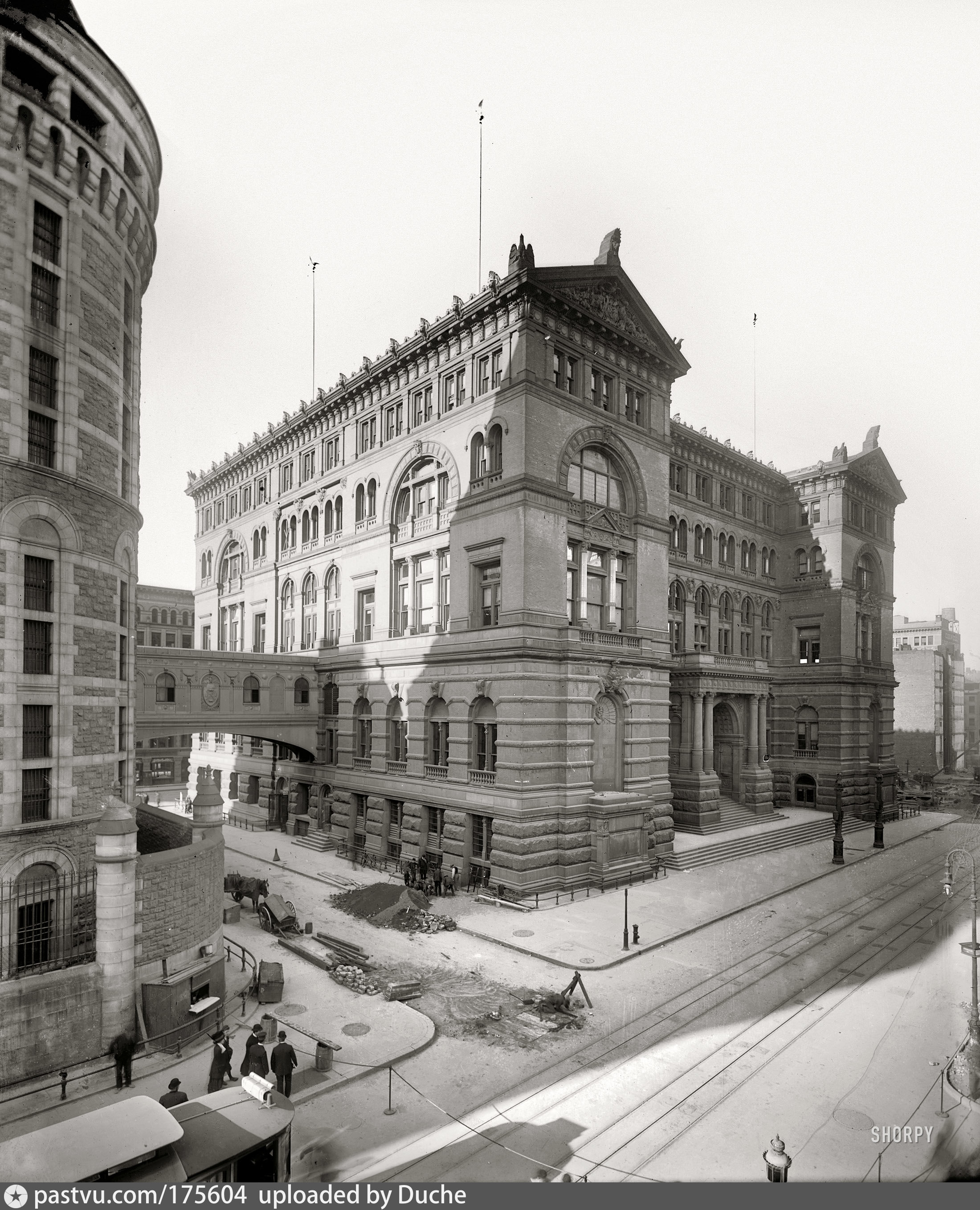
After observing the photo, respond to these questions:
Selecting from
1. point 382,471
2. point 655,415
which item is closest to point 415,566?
point 382,471

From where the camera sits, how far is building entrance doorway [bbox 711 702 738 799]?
41.9 metres

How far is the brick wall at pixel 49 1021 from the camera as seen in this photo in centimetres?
1319

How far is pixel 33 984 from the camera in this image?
528 inches

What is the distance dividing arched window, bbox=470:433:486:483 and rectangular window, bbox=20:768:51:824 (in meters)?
19.0

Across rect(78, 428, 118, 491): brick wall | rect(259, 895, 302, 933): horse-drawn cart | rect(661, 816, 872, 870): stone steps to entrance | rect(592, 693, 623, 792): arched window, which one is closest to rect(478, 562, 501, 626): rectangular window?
rect(592, 693, 623, 792): arched window

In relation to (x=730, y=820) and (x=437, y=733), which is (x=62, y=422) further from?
(x=730, y=820)

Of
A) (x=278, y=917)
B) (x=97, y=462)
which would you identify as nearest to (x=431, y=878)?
(x=278, y=917)

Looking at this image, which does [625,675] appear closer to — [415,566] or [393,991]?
[415,566]

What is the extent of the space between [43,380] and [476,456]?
16.8 m

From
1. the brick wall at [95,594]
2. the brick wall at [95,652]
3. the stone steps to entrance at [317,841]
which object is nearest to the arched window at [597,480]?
the brick wall at [95,594]

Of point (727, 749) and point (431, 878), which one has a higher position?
point (727, 749)

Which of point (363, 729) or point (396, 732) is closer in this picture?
point (396, 732)

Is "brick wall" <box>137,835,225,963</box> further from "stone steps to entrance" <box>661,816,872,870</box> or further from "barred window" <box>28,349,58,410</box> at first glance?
"stone steps to entrance" <box>661,816,872,870</box>

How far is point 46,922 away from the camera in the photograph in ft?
51.2
